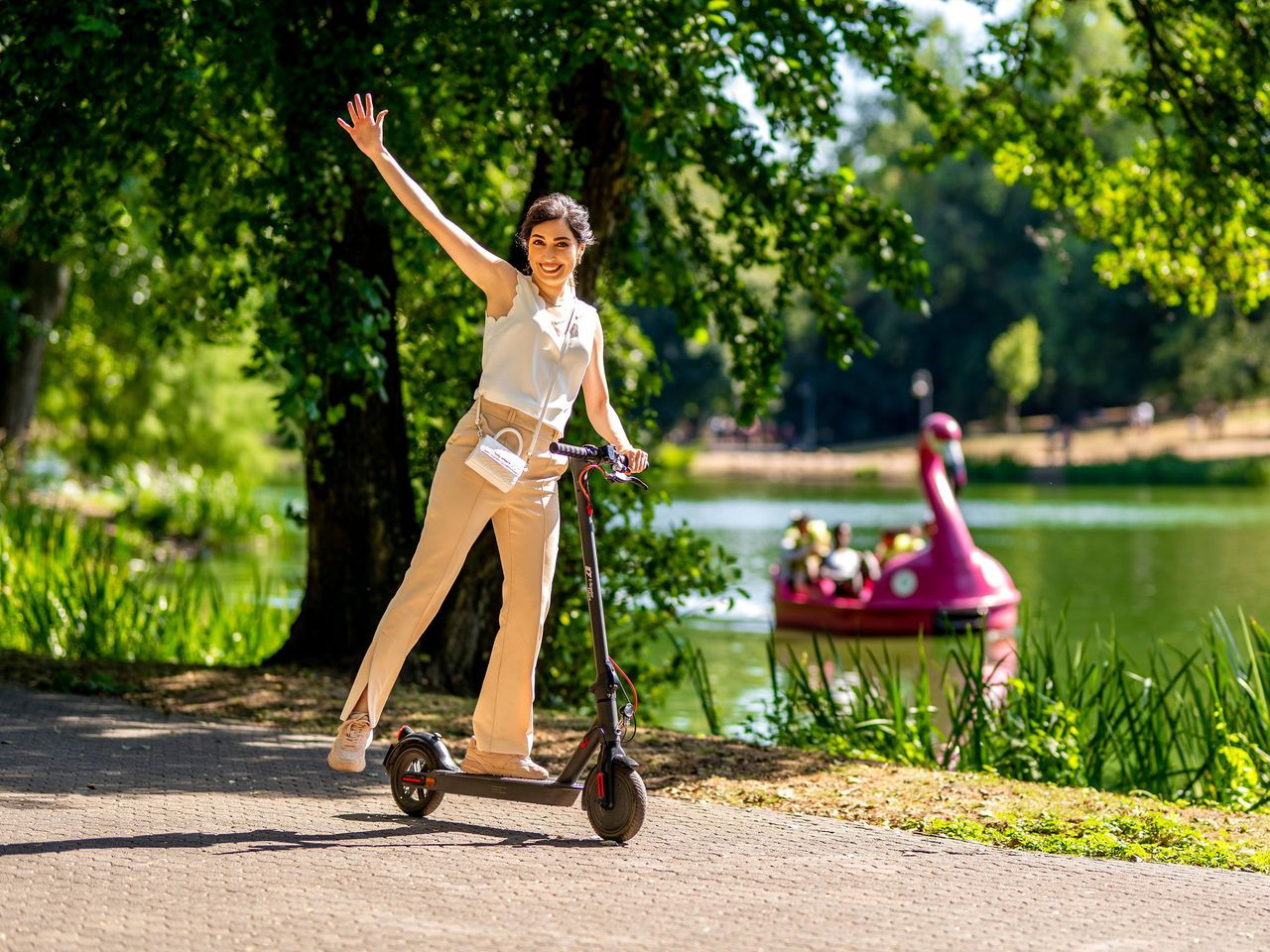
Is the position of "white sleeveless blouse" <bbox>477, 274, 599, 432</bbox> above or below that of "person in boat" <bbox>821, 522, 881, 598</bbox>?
above

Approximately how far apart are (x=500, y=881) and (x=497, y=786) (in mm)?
741

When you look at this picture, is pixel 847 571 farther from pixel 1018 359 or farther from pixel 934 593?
pixel 1018 359

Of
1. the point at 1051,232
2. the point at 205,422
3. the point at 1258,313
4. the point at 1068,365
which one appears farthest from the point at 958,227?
the point at 1051,232

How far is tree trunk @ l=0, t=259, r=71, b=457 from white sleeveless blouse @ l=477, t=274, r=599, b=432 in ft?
36.1

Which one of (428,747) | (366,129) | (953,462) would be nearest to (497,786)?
(428,747)

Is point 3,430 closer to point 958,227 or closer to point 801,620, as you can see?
point 801,620

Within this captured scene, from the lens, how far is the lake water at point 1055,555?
17.0 m

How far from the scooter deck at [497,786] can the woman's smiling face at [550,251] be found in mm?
1599

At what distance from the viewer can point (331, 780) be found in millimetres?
6141

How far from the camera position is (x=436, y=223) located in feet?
17.0

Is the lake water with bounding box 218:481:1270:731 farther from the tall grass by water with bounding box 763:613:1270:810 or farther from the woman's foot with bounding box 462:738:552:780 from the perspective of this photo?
the woman's foot with bounding box 462:738:552:780

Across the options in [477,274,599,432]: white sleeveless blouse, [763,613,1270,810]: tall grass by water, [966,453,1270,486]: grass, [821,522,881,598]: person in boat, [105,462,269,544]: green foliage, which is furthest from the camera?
[966,453,1270,486]: grass

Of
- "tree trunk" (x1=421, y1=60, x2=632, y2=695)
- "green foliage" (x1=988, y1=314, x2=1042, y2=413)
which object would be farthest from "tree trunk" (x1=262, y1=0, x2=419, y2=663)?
"green foliage" (x1=988, y1=314, x2=1042, y2=413)

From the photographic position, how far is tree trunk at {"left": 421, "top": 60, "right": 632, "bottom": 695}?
930cm
